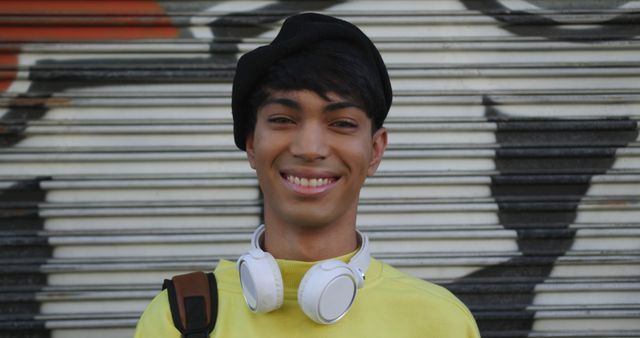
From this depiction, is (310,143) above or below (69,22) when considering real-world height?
above

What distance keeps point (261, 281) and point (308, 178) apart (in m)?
0.29

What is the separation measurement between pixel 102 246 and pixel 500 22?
2327 mm

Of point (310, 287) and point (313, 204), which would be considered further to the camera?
point (313, 204)

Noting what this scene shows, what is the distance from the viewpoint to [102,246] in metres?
4.07

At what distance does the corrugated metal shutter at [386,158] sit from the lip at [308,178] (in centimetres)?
201

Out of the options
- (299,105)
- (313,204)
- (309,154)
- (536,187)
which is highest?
(299,105)

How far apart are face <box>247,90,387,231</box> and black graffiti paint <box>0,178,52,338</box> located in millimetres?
2302

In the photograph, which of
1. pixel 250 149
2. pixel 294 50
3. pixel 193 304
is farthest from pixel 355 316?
pixel 294 50

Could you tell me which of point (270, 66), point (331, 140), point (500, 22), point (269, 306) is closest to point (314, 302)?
point (269, 306)

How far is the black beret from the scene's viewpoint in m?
2.10

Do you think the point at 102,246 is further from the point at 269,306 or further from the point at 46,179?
the point at 269,306

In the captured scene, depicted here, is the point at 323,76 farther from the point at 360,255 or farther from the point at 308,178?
the point at 360,255

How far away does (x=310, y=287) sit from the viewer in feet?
6.48

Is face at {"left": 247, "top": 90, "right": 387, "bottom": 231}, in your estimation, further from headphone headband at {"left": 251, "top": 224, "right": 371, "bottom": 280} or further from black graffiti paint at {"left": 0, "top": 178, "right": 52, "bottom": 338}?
black graffiti paint at {"left": 0, "top": 178, "right": 52, "bottom": 338}
